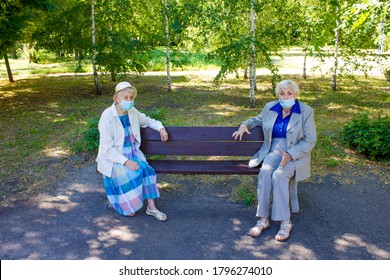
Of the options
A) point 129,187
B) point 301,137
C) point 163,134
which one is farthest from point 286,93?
point 129,187

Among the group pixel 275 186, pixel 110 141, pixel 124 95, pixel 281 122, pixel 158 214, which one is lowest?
pixel 158 214

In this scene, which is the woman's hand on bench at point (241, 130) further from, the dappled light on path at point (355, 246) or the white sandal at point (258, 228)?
the dappled light on path at point (355, 246)

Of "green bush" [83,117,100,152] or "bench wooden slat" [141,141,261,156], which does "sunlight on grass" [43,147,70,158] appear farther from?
"bench wooden slat" [141,141,261,156]

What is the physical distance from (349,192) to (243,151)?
5.14 feet

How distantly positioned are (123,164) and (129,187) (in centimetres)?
27

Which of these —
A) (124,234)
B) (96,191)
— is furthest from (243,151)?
(96,191)

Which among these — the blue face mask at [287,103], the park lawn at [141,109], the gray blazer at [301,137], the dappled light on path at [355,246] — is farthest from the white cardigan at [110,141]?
the dappled light on path at [355,246]

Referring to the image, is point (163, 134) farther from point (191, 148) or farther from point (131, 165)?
point (131, 165)

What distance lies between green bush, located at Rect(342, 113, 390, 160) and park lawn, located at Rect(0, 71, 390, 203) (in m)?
0.17

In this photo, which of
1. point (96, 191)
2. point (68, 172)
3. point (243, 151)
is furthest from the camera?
point (68, 172)

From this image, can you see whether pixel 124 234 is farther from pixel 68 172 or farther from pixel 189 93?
pixel 189 93

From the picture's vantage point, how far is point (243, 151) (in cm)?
448

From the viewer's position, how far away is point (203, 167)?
4395mm
